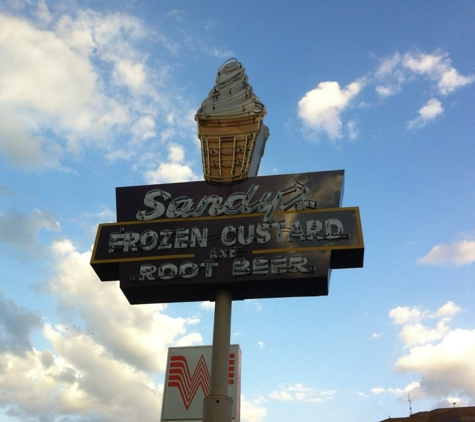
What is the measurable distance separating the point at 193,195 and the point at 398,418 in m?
66.2

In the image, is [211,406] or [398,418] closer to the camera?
[211,406]

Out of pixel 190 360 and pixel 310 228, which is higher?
pixel 310 228

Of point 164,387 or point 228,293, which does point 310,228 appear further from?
point 164,387

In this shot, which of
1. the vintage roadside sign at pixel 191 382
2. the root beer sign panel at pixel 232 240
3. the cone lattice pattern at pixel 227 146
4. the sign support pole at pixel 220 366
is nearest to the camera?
the sign support pole at pixel 220 366

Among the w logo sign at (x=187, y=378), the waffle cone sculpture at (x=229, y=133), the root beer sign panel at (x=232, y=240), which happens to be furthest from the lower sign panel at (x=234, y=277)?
the w logo sign at (x=187, y=378)

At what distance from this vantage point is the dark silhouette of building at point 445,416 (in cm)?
6231

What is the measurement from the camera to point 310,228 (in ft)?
44.1

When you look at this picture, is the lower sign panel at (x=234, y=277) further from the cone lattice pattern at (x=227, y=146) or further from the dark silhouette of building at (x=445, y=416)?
the dark silhouette of building at (x=445, y=416)

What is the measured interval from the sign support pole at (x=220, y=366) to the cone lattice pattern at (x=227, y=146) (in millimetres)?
3604

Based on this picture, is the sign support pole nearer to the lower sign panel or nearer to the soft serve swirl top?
the lower sign panel

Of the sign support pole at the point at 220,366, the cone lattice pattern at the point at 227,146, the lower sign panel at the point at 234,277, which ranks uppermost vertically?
the cone lattice pattern at the point at 227,146

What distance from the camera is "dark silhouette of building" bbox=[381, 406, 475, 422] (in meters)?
62.3

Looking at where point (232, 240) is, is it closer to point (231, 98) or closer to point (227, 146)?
point (227, 146)

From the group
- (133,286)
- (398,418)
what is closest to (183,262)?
(133,286)
